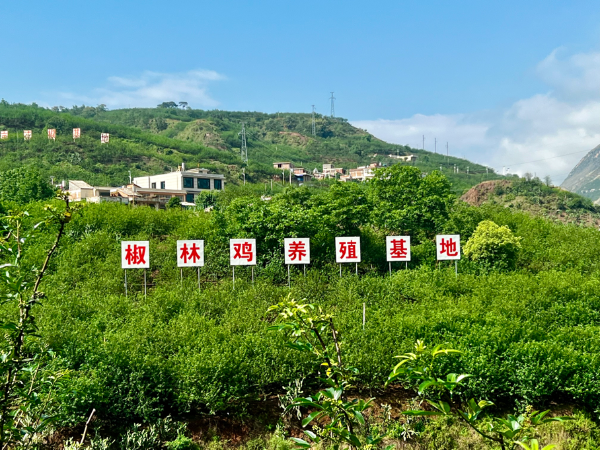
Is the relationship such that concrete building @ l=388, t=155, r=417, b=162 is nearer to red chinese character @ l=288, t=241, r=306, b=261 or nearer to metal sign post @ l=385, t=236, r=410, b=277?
metal sign post @ l=385, t=236, r=410, b=277

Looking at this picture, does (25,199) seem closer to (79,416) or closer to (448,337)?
(79,416)

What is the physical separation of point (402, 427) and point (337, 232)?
8.78 meters

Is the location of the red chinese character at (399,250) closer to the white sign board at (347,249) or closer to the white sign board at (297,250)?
the white sign board at (347,249)

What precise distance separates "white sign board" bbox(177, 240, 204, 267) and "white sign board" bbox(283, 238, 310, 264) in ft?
7.97

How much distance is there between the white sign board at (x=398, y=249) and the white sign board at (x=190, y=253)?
5528mm

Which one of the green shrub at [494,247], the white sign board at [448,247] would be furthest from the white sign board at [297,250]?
the green shrub at [494,247]

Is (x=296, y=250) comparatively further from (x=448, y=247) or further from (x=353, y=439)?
(x=353, y=439)

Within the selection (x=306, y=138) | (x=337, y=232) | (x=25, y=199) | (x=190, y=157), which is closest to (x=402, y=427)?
(x=337, y=232)

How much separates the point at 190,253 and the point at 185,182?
102 feet

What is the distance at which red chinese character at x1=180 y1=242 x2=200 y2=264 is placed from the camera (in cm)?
1420

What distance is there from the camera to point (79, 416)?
875 cm

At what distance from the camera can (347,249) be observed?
595 inches

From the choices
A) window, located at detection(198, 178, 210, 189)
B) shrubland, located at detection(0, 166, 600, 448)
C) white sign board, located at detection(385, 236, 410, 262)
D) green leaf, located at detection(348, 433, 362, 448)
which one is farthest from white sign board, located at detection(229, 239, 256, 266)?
window, located at detection(198, 178, 210, 189)

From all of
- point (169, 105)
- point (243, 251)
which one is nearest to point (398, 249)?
point (243, 251)
